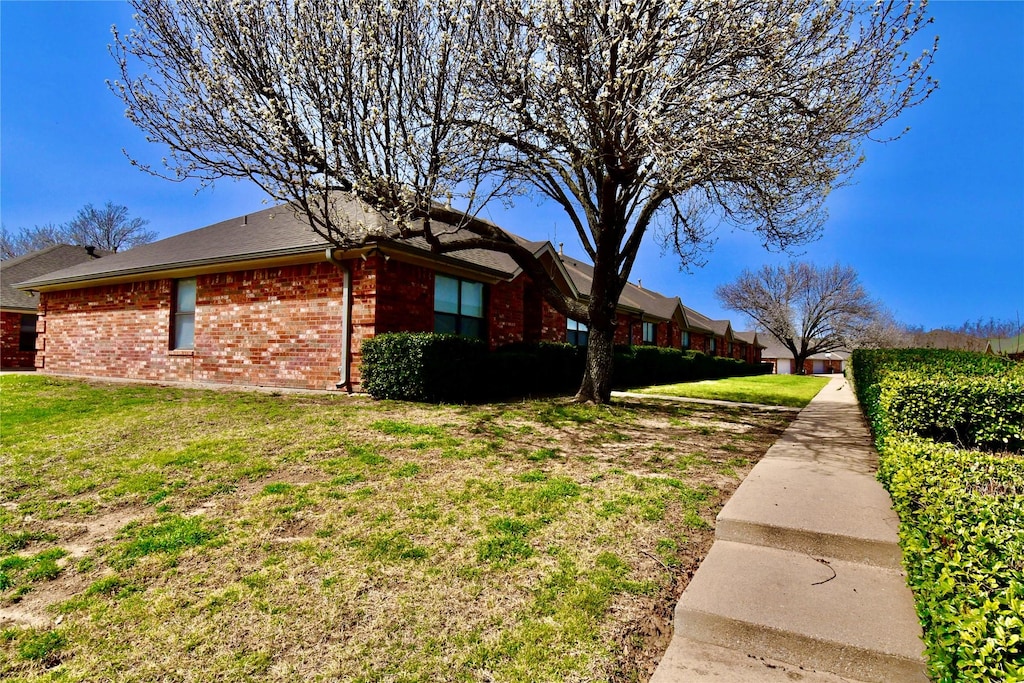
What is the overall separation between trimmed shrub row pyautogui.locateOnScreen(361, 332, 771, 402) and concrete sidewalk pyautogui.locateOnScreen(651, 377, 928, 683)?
604cm

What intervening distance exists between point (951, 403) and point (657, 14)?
6.23 m

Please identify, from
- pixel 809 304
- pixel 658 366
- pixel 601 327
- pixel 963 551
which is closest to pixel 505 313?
pixel 601 327

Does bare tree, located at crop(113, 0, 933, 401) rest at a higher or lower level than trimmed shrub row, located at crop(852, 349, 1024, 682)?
higher

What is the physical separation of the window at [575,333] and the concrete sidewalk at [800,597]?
44.7 feet

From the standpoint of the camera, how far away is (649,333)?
88.0 ft

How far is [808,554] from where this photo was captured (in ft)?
11.8

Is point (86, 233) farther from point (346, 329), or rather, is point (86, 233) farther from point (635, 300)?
point (635, 300)

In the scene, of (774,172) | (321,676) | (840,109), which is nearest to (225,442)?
(321,676)

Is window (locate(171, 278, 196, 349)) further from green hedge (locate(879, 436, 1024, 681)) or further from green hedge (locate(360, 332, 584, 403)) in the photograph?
green hedge (locate(879, 436, 1024, 681))

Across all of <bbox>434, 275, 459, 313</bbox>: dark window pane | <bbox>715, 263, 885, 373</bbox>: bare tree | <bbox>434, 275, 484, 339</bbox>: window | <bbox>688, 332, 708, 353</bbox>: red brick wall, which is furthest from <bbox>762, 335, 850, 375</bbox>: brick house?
<bbox>434, 275, 459, 313</bbox>: dark window pane

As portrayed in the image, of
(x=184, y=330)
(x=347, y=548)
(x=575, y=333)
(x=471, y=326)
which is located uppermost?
(x=575, y=333)

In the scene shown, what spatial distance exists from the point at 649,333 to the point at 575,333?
9.34 metres

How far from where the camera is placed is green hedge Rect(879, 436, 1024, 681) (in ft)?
5.47

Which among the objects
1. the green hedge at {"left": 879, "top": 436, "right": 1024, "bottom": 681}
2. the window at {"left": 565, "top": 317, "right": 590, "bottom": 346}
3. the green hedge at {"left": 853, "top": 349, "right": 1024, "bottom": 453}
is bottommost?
the green hedge at {"left": 879, "top": 436, "right": 1024, "bottom": 681}
